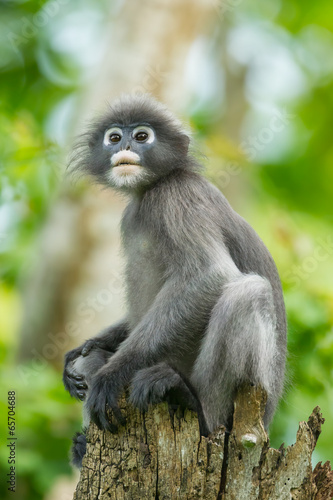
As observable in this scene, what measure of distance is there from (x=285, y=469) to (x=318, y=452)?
656 cm

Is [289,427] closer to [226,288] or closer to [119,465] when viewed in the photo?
[226,288]

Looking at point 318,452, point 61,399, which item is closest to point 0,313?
point 61,399

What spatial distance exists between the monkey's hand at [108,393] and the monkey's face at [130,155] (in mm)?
1807

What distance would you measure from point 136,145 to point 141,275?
128cm

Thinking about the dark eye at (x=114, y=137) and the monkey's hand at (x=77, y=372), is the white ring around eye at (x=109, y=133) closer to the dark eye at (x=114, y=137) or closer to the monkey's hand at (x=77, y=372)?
the dark eye at (x=114, y=137)

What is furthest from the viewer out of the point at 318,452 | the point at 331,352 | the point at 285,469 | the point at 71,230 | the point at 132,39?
the point at 132,39

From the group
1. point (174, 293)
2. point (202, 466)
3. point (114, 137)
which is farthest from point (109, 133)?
point (202, 466)

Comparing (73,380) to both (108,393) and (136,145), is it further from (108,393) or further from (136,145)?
(136,145)

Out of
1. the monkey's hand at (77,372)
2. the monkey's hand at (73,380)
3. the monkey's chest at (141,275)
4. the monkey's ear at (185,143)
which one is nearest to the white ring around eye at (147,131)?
→ the monkey's ear at (185,143)

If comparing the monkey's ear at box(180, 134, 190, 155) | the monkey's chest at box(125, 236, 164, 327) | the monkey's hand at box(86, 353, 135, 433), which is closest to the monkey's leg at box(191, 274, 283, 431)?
the monkey's hand at box(86, 353, 135, 433)

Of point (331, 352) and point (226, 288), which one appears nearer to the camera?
point (226, 288)

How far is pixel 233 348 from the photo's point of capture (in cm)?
532

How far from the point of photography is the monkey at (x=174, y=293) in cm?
534

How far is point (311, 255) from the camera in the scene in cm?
964
